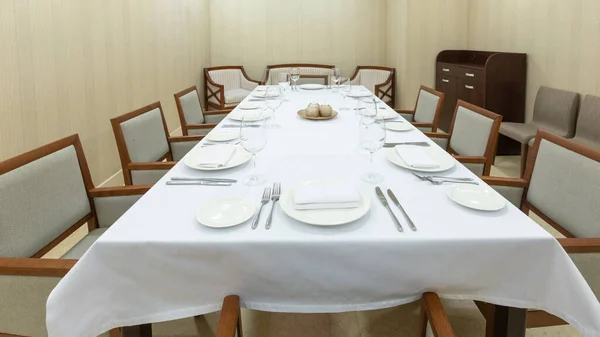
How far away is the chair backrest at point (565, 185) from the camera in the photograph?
1.32 meters

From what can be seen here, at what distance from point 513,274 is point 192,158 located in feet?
3.69

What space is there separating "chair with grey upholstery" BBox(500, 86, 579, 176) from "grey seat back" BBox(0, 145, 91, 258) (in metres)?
3.29

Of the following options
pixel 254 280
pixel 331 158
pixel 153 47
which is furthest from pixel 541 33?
pixel 254 280

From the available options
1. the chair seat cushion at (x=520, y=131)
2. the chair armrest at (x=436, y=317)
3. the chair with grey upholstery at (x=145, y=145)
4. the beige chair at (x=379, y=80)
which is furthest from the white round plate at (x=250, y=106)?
the beige chair at (x=379, y=80)

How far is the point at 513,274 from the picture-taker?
3.32ft

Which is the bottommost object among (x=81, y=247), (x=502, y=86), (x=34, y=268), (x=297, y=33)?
(x=81, y=247)

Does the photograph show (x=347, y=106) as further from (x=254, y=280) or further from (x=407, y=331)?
(x=254, y=280)

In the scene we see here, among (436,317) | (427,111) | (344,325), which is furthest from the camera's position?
(427,111)

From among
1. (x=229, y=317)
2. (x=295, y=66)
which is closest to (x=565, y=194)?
(x=229, y=317)

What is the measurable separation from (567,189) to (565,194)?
0.7 inches

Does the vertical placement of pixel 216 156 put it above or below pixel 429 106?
below

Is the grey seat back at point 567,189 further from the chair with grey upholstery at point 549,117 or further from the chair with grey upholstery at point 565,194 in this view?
the chair with grey upholstery at point 549,117

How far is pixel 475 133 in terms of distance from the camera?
2199mm

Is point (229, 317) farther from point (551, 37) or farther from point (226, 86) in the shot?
point (226, 86)
